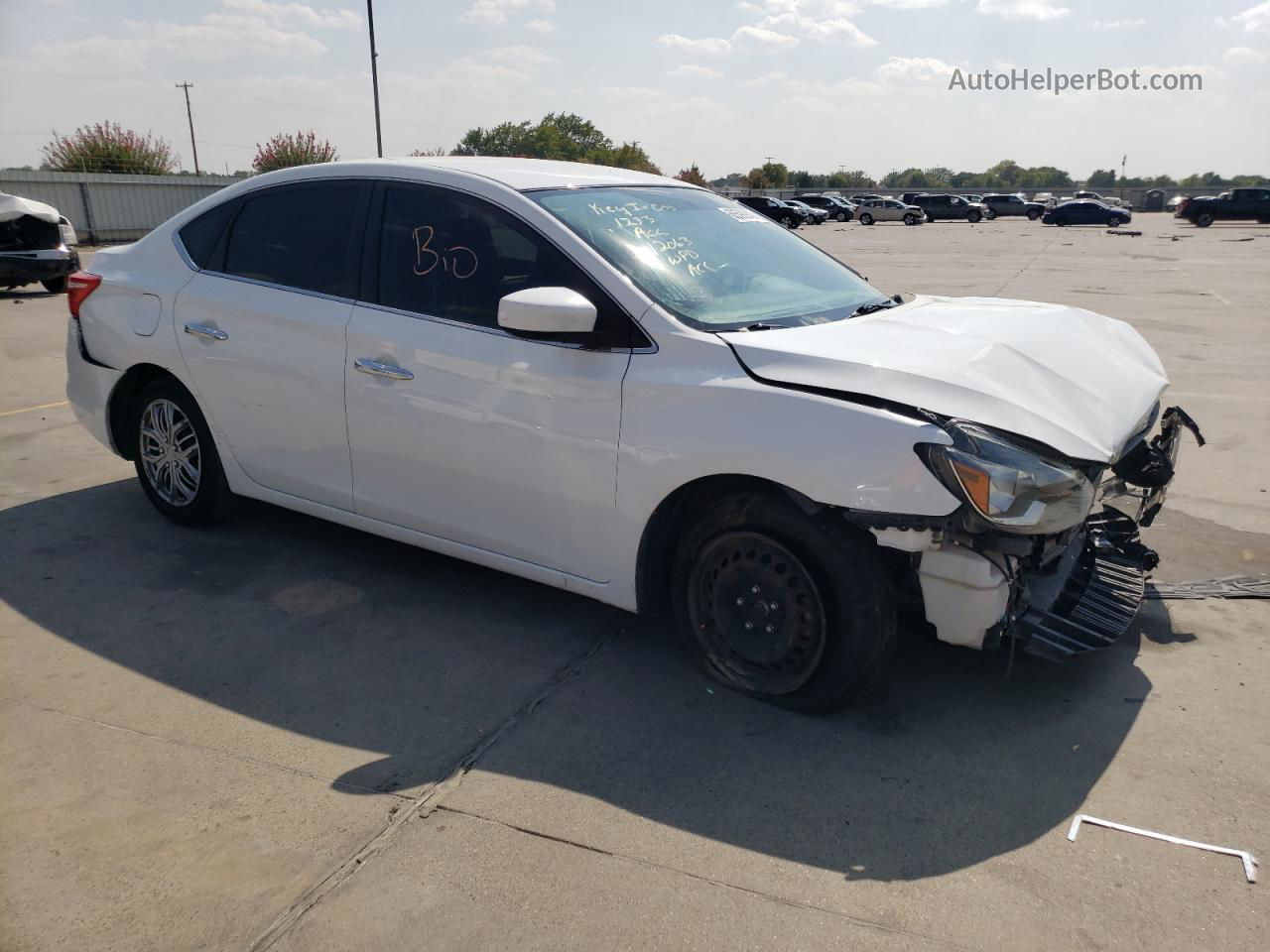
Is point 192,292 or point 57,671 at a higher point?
point 192,292

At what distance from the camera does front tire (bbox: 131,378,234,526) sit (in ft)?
16.0

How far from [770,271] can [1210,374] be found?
6.83 meters

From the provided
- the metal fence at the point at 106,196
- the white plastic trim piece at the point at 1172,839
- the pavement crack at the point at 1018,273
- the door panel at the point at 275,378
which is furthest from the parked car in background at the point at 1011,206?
the white plastic trim piece at the point at 1172,839

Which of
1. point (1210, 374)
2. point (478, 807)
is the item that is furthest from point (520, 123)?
point (478, 807)

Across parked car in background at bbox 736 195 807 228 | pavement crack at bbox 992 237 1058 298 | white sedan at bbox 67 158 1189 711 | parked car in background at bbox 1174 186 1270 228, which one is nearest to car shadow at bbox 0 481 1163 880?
white sedan at bbox 67 158 1189 711

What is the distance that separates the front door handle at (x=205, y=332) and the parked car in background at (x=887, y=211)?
180ft

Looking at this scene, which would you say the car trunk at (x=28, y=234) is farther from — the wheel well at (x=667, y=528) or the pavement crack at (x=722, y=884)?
the pavement crack at (x=722, y=884)

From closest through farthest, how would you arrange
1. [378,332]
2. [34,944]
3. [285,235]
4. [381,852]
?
1. [34,944]
2. [381,852]
3. [378,332]
4. [285,235]

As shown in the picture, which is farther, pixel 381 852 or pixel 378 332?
pixel 378 332

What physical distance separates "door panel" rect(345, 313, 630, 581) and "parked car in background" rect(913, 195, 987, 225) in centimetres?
5862

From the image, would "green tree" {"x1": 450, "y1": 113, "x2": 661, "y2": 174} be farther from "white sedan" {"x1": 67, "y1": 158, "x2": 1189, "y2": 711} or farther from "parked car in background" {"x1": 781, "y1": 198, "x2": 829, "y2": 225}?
"white sedan" {"x1": 67, "y1": 158, "x2": 1189, "y2": 711}

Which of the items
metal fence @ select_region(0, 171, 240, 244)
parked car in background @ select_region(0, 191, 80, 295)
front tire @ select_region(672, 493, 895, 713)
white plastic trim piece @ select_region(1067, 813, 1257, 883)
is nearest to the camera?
white plastic trim piece @ select_region(1067, 813, 1257, 883)

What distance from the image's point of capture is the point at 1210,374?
9164 mm

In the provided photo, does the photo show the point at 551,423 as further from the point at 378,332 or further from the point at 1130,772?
the point at 1130,772
